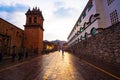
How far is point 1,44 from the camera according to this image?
27.4 m

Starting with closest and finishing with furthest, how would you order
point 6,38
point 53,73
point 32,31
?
1. point 53,73
2. point 6,38
3. point 32,31

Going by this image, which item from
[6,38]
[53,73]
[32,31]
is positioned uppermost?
[32,31]

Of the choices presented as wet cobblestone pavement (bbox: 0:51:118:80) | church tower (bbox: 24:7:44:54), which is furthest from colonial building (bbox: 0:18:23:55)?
wet cobblestone pavement (bbox: 0:51:118:80)

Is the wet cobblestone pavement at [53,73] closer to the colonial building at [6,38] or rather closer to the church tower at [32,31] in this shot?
the colonial building at [6,38]

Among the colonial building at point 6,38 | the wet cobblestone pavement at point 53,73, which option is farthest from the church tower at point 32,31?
the wet cobblestone pavement at point 53,73

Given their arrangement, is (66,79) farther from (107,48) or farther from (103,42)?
(103,42)

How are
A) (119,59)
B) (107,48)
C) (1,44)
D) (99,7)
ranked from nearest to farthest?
(119,59) → (107,48) → (99,7) → (1,44)

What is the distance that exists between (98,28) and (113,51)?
7325 millimetres

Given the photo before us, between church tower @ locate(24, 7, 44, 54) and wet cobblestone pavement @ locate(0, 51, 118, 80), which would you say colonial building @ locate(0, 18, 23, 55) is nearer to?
church tower @ locate(24, 7, 44, 54)

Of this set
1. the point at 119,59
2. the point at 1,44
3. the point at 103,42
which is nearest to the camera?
the point at 119,59

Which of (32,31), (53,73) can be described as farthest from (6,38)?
(53,73)

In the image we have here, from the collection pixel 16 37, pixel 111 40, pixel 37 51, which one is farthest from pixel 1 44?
pixel 111 40

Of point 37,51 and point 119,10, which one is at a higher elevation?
point 119,10

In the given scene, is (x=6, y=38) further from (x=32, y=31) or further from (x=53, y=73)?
(x=53, y=73)
